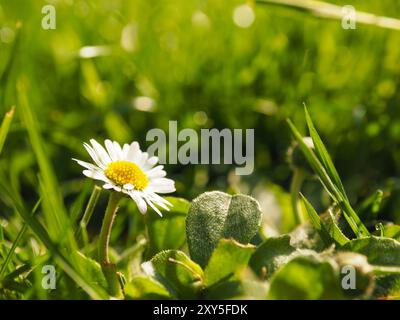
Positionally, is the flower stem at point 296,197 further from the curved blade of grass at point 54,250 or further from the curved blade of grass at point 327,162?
the curved blade of grass at point 54,250

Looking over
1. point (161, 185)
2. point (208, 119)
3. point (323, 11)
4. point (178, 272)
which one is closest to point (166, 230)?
point (161, 185)

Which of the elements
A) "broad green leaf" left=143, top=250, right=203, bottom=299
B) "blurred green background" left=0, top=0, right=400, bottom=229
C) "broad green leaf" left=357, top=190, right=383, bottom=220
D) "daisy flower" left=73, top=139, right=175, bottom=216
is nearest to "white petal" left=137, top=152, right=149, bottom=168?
"daisy flower" left=73, top=139, right=175, bottom=216

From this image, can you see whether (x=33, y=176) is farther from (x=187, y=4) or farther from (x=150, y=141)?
(x=187, y=4)

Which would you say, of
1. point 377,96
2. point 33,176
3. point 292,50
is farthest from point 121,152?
point 292,50

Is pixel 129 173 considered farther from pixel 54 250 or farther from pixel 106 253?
pixel 54 250

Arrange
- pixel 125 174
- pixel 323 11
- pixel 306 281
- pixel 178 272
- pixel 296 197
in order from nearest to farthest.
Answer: pixel 306 281 < pixel 178 272 < pixel 125 174 < pixel 296 197 < pixel 323 11

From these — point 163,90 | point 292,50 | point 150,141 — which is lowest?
point 150,141
